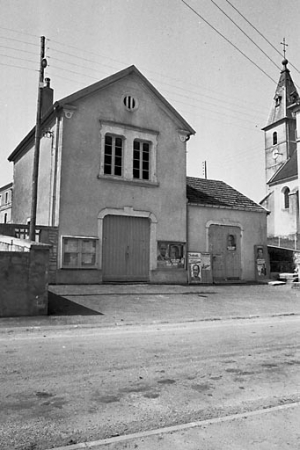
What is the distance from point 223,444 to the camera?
11.0 ft

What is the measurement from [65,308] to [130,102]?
11.5 m

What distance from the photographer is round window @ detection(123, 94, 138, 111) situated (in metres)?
18.8

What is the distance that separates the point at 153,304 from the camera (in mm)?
12508

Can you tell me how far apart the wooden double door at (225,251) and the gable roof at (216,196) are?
127 cm

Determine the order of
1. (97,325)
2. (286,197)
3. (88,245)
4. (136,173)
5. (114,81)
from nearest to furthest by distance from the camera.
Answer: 1. (97,325)
2. (88,245)
3. (114,81)
4. (136,173)
5. (286,197)

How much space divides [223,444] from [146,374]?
209 cm

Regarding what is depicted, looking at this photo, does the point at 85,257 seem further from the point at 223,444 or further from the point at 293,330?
the point at 223,444

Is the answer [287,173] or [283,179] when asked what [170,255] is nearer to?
[283,179]

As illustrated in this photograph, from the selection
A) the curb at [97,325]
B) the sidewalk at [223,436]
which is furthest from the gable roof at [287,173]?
the sidewalk at [223,436]

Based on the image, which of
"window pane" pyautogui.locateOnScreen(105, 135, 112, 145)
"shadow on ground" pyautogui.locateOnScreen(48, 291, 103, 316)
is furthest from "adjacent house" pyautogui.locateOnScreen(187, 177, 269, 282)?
"shadow on ground" pyautogui.locateOnScreen(48, 291, 103, 316)

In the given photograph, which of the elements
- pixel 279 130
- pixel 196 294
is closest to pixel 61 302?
pixel 196 294

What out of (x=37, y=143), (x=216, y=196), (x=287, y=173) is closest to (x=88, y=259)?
(x=37, y=143)

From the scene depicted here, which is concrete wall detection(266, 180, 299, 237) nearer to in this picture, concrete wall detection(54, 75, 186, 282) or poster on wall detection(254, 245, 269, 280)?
poster on wall detection(254, 245, 269, 280)

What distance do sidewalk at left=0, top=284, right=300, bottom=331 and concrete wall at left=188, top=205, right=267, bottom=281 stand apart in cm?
276
